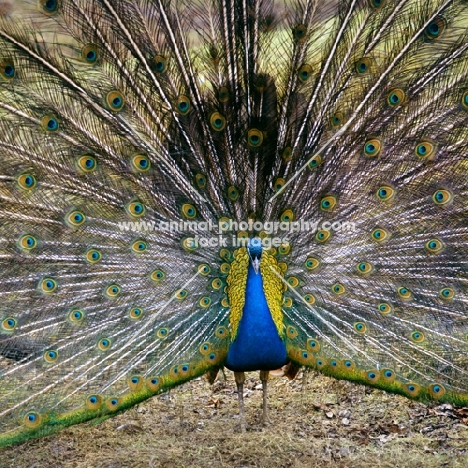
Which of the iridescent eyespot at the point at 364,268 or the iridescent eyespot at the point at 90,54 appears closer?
the iridescent eyespot at the point at 90,54

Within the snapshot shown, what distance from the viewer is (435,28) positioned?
10.7 feet

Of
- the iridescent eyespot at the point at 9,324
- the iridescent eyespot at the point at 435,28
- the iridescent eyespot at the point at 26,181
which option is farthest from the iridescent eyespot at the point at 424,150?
the iridescent eyespot at the point at 9,324

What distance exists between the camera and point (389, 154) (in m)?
3.59

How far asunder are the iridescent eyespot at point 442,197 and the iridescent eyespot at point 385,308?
656mm


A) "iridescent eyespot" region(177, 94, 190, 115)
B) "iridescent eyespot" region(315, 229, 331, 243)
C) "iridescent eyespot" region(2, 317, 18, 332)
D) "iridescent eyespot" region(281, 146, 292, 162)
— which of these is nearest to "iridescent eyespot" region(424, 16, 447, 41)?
"iridescent eyespot" region(281, 146, 292, 162)

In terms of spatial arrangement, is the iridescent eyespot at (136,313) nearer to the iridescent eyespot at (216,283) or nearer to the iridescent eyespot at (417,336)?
the iridescent eyespot at (216,283)

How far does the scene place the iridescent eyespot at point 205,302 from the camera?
3.79 m

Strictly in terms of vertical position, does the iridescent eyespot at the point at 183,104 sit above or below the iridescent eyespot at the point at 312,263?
above

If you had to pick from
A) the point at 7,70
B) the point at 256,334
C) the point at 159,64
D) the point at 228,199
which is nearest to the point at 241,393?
the point at 256,334

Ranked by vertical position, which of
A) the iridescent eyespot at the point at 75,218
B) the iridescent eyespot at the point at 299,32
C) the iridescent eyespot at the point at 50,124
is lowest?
the iridescent eyespot at the point at 75,218

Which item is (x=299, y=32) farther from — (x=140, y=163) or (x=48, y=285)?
(x=48, y=285)

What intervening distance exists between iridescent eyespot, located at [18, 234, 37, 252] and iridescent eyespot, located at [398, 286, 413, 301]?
2.14 metres

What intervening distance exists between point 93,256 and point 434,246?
1.99m

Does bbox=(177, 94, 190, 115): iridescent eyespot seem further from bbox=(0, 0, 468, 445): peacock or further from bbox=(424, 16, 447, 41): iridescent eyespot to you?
bbox=(424, 16, 447, 41): iridescent eyespot
